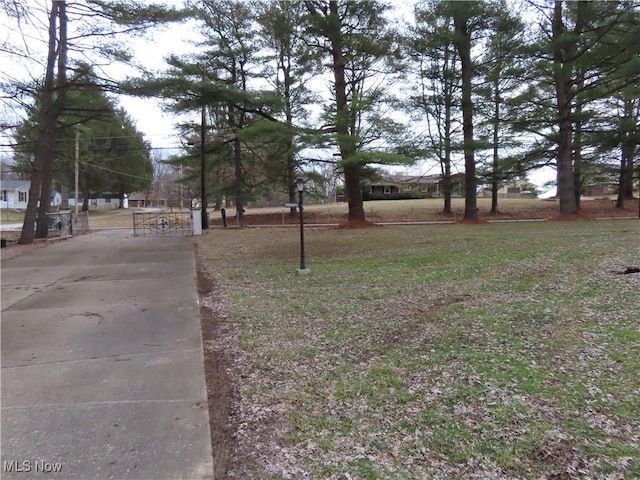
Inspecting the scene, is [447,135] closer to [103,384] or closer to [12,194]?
[103,384]

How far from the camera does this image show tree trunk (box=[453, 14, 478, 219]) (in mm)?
18375

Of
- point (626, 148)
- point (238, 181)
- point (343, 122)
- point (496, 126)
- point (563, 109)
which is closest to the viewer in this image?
point (343, 122)

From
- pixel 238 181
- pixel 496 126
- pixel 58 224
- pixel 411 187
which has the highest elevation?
pixel 496 126

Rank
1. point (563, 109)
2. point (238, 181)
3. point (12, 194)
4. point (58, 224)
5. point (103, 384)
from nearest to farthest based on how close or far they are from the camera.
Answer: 1. point (103, 384)
2. point (58, 224)
3. point (563, 109)
4. point (238, 181)
5. point (12, 194)

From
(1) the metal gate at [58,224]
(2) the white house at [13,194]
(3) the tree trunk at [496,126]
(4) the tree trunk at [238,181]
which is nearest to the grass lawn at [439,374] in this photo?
(3) the tree trunk at [496,126]

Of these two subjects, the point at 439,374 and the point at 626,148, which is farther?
the point at 626,148

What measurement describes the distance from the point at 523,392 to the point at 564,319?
1881 mm

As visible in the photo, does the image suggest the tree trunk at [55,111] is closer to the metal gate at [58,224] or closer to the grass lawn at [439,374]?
the metal gate at [58,224]

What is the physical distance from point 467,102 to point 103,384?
62.5ft

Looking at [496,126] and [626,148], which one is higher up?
[496,126]

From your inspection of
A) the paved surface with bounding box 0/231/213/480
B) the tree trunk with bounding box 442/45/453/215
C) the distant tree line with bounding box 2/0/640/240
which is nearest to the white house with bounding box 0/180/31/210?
the distant tree line with bounding box 2/0/640/240

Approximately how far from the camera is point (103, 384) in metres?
3.38

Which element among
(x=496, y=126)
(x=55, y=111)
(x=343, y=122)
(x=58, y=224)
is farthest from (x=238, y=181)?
(x=496, y=126)

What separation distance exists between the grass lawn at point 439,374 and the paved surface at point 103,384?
1.17ft
